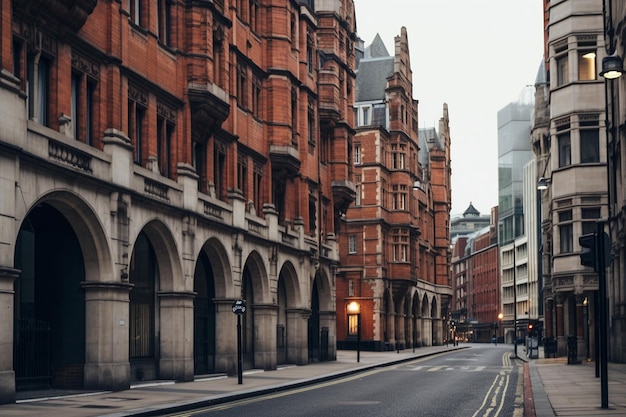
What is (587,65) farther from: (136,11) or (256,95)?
(136,11)

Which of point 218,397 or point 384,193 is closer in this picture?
point 218,397

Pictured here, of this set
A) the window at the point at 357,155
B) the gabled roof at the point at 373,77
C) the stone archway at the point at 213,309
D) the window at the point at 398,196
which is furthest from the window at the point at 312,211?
the gabled roof at the point at 373,77

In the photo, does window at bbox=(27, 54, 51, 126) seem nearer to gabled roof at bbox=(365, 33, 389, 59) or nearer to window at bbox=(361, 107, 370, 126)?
window at bbox=(361, 107, 370, 126)

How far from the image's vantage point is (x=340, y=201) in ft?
195

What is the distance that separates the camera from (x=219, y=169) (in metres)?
41.1

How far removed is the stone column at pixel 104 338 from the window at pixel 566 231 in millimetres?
29691

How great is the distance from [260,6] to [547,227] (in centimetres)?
3107

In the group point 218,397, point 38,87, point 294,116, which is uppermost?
point 294,116

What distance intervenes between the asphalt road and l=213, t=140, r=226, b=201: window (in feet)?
31.1

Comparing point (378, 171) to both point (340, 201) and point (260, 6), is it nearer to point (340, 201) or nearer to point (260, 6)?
point (340, 201)

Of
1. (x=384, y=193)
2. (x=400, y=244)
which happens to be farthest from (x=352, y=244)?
(x=384, y=193)

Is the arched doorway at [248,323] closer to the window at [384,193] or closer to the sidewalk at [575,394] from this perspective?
the sidewalk at [575,394]

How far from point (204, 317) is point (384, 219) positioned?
1913 inches

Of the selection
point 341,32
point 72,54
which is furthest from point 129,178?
point 341,32
